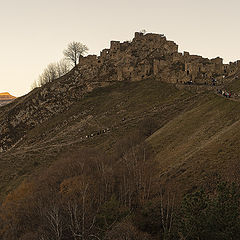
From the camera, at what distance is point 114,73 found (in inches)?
3529

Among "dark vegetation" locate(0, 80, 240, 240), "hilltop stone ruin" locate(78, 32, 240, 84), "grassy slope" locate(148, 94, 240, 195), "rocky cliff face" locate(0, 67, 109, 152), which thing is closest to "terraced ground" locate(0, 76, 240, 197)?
"grassy slope" locate(148, 94, 240, 195)

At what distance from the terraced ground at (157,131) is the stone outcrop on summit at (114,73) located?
3836mm

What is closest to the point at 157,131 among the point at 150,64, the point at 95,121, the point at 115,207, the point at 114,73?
the point at 95,121

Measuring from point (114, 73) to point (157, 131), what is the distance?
152 ft

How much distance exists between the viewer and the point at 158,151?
39.0 m

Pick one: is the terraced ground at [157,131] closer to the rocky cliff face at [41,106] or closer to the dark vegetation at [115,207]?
the dark vegetation at [115,207]

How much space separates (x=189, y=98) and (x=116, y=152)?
93.6 feet

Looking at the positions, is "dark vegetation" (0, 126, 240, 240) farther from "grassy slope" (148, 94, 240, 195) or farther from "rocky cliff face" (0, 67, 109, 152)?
"rocky cliff face" (0, 67, 109, 152)

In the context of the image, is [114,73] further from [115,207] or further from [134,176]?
[115,207]

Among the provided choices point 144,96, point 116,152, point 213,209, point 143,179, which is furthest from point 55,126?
point 213,209

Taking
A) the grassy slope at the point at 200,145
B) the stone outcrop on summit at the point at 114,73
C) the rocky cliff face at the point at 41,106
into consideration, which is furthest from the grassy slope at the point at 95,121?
the grassy slope at the point at 200,145

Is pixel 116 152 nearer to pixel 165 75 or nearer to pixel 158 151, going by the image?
pixel 158 151

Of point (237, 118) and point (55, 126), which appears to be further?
point (55, 126)

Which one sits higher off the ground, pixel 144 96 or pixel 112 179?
pixel 144 96
